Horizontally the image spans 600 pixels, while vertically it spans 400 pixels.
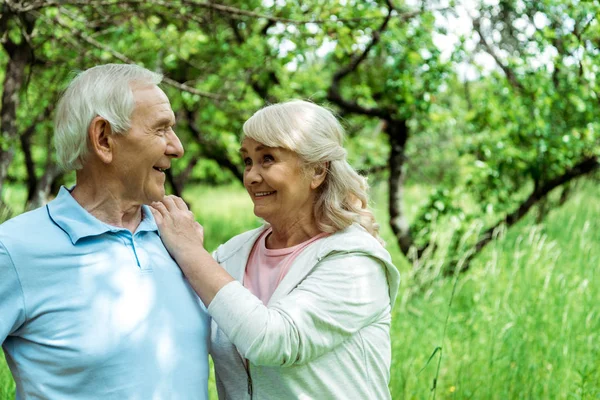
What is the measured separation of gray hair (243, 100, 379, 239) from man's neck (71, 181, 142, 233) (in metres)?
0.45

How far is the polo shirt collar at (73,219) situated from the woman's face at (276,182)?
1.45 ft

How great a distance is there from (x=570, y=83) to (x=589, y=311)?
1987 millimetres

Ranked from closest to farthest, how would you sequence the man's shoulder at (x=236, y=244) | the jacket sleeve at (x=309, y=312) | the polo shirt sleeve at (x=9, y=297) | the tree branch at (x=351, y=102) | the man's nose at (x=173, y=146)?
Answer: the polo shirt sleeve at (x=9, y=297), the jacket sleeve at (x=309, y=312), the man's nose at (x=173, y=146), the man's shoulder at (x=236, y=244), the tree branch at (x=351, y=102)

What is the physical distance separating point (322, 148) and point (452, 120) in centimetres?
369

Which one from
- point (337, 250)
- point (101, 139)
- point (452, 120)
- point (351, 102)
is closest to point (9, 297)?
point (101, 139)

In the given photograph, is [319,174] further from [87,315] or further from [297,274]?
[87,315]

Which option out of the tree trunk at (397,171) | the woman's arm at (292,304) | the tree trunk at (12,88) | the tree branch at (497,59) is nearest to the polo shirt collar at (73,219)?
the woman's arm at (292,304)

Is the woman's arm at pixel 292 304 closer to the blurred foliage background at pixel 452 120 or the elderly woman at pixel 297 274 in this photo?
the elderly woman at pixel 297 274

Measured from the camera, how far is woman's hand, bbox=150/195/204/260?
2.04 m

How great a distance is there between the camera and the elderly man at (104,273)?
5.71 feet

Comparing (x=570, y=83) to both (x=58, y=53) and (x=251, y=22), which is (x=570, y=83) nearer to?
(x=251, y=22)

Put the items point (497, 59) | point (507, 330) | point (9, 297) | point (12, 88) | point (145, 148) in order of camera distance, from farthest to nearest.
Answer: point (497, 59)
point (12, 88)
point (507, 330)
point (145, 148)
point (9, 297)

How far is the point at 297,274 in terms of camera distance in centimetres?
200

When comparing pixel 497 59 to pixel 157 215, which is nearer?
pixel 157 215
